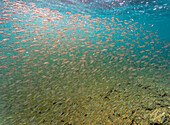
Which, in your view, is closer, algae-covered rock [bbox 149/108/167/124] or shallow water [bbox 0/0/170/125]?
algae-covered rock [bbox 149/108/167/124]

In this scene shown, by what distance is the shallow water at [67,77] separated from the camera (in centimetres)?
479

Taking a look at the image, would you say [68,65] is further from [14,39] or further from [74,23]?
[74,23]

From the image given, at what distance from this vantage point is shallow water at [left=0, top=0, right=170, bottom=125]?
189 inches

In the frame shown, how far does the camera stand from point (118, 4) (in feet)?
81.7

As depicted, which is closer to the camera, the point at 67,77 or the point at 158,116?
the point at 158,116

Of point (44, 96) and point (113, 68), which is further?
point (113, 68)

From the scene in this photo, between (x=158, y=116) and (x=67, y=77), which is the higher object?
(x=158, y=116)

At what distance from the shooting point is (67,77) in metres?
7.39

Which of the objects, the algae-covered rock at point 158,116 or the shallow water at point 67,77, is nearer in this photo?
the algae-covered rock at point 158,116

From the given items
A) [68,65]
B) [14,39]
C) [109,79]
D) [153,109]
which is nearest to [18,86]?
[68,65]

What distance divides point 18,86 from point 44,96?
1805 millimetres

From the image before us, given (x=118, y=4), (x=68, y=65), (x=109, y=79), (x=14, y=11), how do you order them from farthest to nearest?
(x=118, y=4) < (x=14, y=11) < (x=68, y=65) < (x=109, y=79)

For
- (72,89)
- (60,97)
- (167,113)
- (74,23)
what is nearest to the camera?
(167,113)

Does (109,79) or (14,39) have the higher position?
(14,39)
